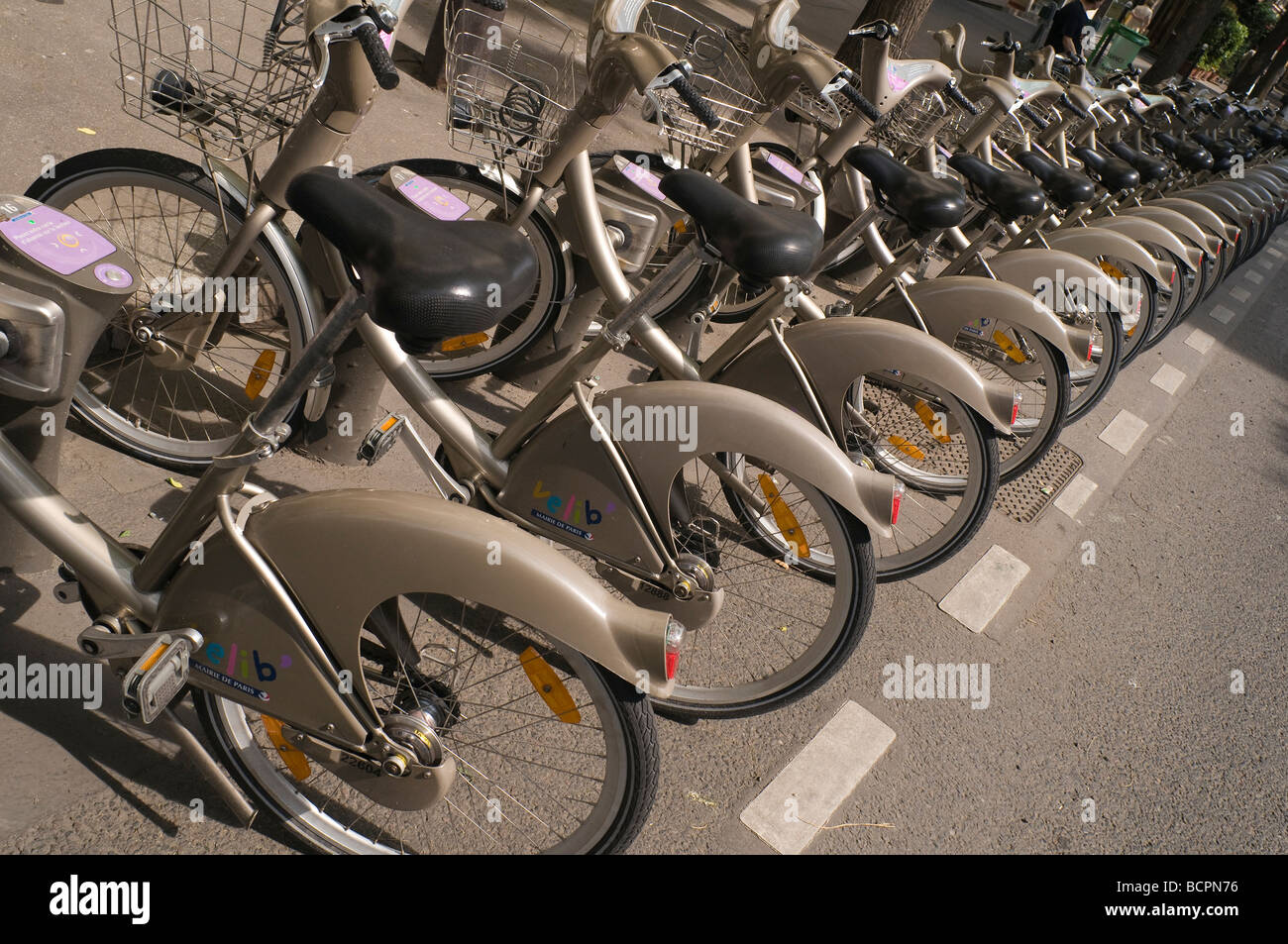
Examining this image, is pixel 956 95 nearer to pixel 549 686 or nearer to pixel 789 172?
pixel 789 172

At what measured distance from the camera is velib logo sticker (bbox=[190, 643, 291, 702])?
1.69 meters

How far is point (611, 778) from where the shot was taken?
184cm

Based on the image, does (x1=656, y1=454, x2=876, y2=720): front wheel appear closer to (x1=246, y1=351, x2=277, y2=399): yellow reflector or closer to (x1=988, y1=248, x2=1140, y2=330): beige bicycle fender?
(x1=246, y1=351, x2=277, y2=399): yellow reflector

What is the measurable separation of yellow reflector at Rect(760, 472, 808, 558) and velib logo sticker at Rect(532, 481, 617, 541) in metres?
0.71

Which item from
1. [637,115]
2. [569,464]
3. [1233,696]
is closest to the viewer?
[569,464]

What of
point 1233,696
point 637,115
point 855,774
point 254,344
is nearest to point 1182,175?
point 637,115

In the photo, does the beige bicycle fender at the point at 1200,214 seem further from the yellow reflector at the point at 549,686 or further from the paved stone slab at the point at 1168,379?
the yellow reflector at the point at 549,686

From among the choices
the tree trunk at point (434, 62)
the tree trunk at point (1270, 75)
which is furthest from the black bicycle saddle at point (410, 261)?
the tree trunk at point (1270, 75)

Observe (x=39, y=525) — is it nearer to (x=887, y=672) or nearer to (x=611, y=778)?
(x=611, y=778)

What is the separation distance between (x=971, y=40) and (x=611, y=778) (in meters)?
15.9

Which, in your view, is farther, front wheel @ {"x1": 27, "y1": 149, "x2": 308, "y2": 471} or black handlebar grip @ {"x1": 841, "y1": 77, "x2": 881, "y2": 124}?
black handlebar grip @ {"x1": 841, "y1": 77, "x2": 881, "y2": 124}

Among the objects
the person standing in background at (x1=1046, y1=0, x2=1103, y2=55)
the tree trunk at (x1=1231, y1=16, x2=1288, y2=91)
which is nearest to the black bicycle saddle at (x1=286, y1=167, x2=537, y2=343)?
the person standing in background at (x1=1046, y1=0, x2=1103, y2=55)

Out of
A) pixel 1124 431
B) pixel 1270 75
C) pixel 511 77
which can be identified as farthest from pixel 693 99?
pixel 1270 75
